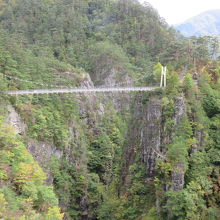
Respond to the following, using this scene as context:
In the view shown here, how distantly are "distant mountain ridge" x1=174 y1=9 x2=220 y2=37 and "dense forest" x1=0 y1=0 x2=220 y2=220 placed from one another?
86.3 meters

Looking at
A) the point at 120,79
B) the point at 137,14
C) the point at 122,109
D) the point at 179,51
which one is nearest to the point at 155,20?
the point at 137,14

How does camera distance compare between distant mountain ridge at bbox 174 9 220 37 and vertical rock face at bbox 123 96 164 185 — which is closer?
vertical rock face at bbox 123 96 164 185

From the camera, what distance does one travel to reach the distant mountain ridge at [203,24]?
11781cm

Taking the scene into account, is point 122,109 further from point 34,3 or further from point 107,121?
point 34,3

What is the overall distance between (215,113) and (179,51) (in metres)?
6.44

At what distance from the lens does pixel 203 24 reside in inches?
4852

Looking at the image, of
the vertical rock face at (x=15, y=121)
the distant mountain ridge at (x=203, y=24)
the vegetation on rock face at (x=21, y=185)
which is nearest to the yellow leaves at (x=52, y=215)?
the vegetation on rock face at (x=21, y=185)

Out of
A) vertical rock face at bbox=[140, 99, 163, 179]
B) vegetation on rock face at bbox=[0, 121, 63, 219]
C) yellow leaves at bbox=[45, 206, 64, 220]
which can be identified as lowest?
yellow leaves at bbox=[45, 206, 64, 220]

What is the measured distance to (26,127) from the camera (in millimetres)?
21375

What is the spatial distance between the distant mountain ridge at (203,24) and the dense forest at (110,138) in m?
86.3

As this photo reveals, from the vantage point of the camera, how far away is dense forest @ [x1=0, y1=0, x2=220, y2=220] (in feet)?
50.0

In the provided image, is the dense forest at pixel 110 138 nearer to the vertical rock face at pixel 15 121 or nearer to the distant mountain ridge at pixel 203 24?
the vertical rock face at pixel 15 121

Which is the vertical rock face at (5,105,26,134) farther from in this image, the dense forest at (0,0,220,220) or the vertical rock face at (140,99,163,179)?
the vertical rock face at (140,99,163,179)

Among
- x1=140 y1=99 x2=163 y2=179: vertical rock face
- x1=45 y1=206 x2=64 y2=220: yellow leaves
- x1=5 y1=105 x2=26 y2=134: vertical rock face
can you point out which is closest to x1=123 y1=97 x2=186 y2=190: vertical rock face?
x1=140 y1=99 x2=163 y2=179: vertical rock face
